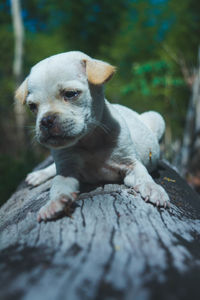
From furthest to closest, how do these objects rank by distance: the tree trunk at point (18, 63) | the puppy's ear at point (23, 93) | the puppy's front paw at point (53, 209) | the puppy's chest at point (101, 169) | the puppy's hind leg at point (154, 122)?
1. the tree trunk at point (18, 63)
2. the puppy's hind leg at point (154, 122)
3. the puppy's chest at point (101, 169)
4. the puppy's ear at point (23, 93)
5. the puppy's front paw at point (53, 209)

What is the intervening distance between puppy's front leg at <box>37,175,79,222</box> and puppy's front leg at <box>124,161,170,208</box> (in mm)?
508

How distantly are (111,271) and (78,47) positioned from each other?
593 inches

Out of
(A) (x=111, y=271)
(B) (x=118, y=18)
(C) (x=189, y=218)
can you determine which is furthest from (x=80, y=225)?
(B) (x=118, y=18)

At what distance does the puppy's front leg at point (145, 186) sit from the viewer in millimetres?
2152

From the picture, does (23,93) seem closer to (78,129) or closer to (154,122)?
(78,129)

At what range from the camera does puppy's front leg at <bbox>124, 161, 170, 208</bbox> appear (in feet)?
7.06

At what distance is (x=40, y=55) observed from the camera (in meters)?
13.6

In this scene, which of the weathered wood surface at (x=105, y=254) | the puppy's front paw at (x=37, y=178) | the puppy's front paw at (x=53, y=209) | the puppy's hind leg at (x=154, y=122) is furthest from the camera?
the puppy's hind leg at (x=154, y=122)

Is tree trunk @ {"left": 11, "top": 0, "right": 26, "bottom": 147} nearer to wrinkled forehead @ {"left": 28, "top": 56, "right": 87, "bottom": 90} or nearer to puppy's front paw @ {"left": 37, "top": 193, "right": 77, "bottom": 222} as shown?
wrinkled forehead @ {"left": 28, "top": 56, "right": 87, "bottom": 90}

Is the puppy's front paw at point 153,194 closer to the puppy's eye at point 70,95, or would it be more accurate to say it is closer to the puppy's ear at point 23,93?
the puppy's eye at point 70,95

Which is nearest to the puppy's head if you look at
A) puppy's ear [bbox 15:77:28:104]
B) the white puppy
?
the white puppy

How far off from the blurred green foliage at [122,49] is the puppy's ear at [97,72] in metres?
4.04

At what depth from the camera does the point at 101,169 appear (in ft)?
8.79

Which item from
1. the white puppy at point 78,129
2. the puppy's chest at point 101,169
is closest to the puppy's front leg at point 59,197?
the white puppy at point 78,129
